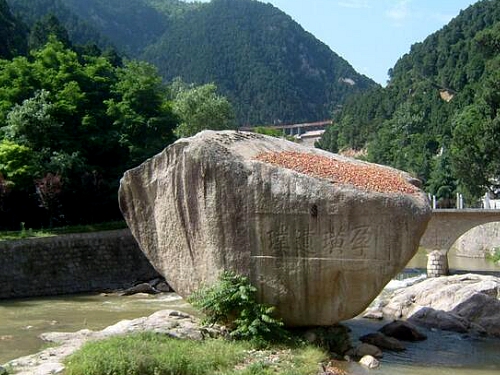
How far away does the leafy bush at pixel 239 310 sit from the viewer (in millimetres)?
16422

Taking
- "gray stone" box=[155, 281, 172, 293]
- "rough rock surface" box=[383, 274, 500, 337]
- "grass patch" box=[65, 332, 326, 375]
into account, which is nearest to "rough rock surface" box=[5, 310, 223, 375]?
"grass patch" box=[65, 332, 326, 375]

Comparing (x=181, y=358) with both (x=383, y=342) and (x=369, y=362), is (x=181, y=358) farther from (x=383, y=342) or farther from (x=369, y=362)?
(x=383, y=342)

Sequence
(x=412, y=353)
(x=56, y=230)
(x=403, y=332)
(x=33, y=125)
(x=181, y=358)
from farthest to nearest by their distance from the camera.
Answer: (x=33, y=125) < (x=56, y=230) < (x=403, y=332) < (x=412, y=353) < (x=181, y=358)

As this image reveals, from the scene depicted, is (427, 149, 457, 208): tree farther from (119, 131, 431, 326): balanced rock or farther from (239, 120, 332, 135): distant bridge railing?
(239, 120, 332, 135): distant bridge railing

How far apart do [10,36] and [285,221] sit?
2193 inches

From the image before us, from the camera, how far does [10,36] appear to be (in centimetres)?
6550

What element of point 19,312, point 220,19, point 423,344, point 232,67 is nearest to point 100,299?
point 19,312

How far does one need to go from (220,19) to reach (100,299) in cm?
17196

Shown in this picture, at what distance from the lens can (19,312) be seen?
27156 millimetres

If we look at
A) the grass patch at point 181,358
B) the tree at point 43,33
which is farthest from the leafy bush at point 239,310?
the tree at point 43,33

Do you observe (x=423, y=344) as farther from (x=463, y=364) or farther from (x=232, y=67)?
(x=232, y=67)

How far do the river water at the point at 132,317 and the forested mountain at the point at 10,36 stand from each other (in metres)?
34.7

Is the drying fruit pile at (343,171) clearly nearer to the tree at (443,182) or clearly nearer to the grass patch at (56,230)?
the grass patch at (56,230)

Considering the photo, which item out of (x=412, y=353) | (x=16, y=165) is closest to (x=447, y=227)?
(x=16, y=165)
